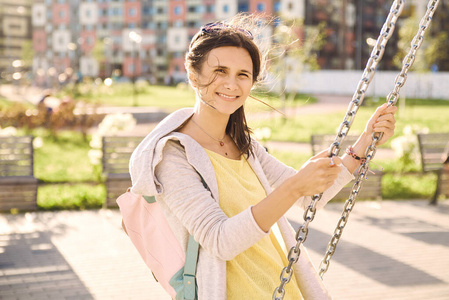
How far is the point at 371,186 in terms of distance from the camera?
26.2ft

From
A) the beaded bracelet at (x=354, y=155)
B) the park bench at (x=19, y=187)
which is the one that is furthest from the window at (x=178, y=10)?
the beaded bracelet at (x=354, y=155)

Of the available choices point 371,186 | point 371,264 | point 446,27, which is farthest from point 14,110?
point 446,27

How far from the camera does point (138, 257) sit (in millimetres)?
5648

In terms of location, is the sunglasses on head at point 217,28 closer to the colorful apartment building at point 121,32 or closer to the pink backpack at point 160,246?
the pink backpack at point 160,246

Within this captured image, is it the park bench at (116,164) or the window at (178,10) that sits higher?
the window at (178,10)

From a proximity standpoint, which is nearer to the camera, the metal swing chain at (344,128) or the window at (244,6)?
the metal swing chain at (344,128)

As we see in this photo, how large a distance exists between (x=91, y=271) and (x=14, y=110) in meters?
13.2

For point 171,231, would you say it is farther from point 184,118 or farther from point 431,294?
point 431,294

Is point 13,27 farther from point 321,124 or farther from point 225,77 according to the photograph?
point 225,77

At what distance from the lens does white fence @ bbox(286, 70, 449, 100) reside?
43500 mm

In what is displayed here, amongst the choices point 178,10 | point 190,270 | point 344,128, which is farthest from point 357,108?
point 178,10

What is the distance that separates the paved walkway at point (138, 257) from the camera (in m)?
4.80

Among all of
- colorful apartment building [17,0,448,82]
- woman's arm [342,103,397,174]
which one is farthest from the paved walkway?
colorful apartment building [17,0,448,82]

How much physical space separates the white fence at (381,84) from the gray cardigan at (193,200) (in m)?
37.5
